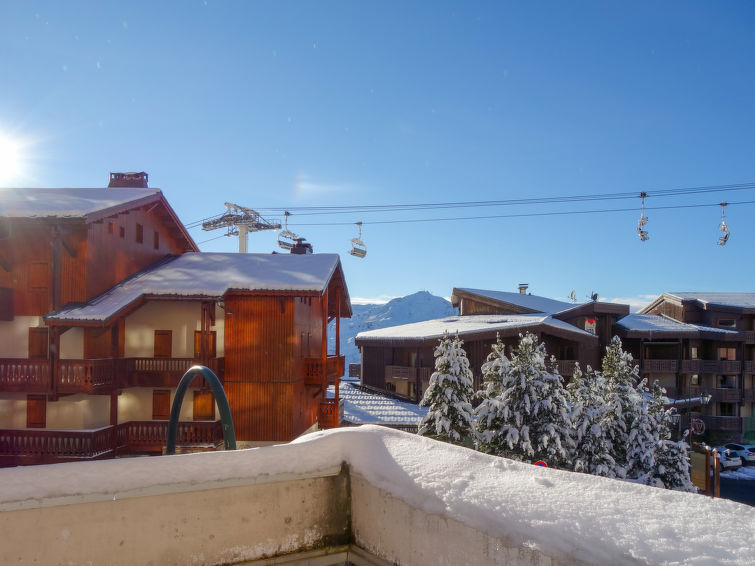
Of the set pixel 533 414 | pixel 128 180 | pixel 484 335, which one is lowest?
pixel 533 414

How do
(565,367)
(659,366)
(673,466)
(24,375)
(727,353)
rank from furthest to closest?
1. (727,353)
2. (659,366)
3. (565,367)
4. (673,466)
5. (24,375)

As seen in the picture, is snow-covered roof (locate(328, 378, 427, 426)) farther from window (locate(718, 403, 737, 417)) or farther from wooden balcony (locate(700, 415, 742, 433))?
window (locate(718, 403, 737, 417))

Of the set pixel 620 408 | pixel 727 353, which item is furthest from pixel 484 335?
pixel 727 353

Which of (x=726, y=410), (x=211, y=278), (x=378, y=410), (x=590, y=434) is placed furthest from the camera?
(x=726, y=410)

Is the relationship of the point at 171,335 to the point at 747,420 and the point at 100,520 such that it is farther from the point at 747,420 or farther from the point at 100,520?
the point at 747,420

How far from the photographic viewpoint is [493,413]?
20.8 meters

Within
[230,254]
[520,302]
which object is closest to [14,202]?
[230,254]

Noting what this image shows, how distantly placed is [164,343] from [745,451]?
42.7 metres

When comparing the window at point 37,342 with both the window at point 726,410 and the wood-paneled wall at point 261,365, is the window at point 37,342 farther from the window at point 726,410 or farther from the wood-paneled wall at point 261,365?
the window at point 726,410

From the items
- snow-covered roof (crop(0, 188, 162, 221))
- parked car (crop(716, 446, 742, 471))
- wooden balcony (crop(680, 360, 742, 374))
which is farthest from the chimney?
wooden balcony (crop(680, 360, 742, 374))

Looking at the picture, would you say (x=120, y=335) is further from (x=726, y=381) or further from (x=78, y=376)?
(x=726, y=381)

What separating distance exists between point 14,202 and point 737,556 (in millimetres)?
23483

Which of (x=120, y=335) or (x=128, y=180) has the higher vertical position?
(x=128, y=180)

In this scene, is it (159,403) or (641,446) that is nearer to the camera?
(159,403)
